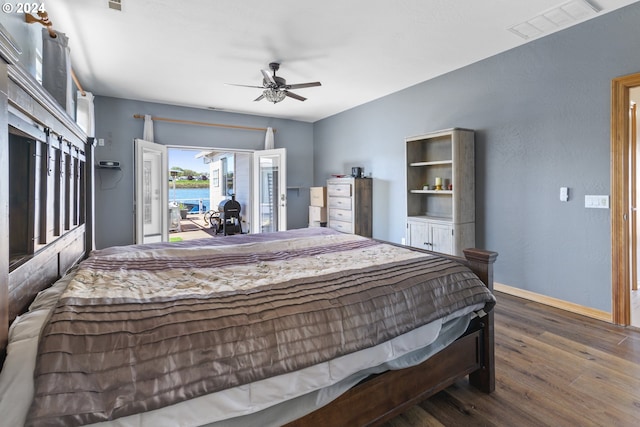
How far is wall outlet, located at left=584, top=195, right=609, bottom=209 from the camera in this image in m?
2.76

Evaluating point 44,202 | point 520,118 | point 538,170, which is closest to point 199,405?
point 44,202

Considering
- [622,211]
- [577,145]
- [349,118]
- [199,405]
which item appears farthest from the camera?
[349,118]

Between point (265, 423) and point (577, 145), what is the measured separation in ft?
11.5

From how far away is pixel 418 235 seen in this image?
13.3 ft

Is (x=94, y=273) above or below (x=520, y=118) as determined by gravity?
below

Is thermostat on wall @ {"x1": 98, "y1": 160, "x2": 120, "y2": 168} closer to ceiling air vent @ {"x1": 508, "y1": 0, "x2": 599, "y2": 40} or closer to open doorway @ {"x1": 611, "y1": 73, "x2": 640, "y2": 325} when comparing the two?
ceiling air vent @ {"x1": 508, "y1": 0, "x2": 599, "y2": 40}

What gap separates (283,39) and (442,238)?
2.84 metres

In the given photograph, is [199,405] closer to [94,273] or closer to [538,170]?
[94,273]

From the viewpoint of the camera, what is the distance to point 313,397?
1.20 metres

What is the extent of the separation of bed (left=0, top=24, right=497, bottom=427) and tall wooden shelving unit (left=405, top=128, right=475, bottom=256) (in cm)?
185

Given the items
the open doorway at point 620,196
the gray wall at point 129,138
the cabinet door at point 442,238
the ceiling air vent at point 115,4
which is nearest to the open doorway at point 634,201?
the open doorway at point 620,196

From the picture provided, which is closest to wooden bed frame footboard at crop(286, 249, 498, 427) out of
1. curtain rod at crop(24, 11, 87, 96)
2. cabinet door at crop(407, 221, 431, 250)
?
cabinet door at crop(407, 221, 431, 250)

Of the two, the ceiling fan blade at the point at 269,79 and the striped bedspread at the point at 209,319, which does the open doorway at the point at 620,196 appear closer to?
the striped bedspread at the point at 209,319

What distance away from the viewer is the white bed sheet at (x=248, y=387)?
0.83m
